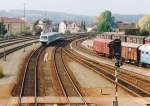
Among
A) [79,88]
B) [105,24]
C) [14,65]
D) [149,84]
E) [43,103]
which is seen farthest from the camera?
[105,24]

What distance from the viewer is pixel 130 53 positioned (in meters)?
55.2

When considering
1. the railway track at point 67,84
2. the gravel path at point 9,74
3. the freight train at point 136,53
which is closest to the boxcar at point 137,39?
the freight train at point 136,53

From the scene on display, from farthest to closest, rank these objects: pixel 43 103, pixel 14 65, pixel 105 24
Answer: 1. pixel 105 24
2. pixel 14 65
3. pixel 43 103

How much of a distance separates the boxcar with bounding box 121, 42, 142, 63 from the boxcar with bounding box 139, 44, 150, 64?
107 centimetres

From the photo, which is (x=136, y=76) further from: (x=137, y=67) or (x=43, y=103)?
(x=43, y=103)

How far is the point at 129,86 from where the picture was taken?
125ft

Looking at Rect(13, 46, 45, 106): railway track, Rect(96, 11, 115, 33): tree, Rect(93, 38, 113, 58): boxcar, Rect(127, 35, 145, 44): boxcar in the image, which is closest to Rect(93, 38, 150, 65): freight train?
Rect(127, 35, 145, 44): boxcar

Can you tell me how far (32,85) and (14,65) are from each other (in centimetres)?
1691

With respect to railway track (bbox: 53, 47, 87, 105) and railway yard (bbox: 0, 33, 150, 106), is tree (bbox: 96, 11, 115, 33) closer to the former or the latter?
railway yard (bbox: 0, 33, 150, 106)

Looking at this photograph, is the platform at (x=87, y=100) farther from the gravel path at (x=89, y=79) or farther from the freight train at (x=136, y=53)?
the freight train at (x=136, y=53)

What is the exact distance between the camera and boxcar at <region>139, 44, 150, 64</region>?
1963 inches

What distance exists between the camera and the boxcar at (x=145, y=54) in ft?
164

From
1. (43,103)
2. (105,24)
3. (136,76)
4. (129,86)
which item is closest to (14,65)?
(136,76)

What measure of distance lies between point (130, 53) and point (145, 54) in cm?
489
